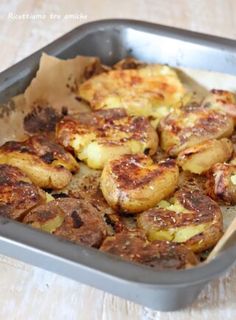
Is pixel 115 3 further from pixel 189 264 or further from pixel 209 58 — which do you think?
pixel 189 264

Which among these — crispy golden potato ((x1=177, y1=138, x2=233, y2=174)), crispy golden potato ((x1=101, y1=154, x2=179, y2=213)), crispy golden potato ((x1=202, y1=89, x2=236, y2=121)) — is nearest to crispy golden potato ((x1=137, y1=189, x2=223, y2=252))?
crispy golden potato ((x1=101, y1=154, x2=179, y2=213))

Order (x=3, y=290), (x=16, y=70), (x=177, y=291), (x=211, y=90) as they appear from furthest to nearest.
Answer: (x=211, y=90) → (x=16, y=70) → (x=3, y=290) → (x=177, y=291)

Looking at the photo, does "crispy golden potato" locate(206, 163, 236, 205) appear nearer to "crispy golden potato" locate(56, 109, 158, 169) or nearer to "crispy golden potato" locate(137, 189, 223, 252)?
"crispy golden potato" locate(137, 189, 223, 252)

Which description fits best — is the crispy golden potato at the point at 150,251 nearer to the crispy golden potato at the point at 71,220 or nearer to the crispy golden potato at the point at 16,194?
the crispy golden potato at the point at 71,220

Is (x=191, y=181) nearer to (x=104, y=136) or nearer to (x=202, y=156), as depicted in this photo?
(x=202, y=156)

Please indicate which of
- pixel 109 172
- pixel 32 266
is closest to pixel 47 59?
pixel 109 172

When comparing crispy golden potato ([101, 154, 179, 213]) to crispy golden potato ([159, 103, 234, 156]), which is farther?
crispy golden potato ([159, 103, 234, 156])

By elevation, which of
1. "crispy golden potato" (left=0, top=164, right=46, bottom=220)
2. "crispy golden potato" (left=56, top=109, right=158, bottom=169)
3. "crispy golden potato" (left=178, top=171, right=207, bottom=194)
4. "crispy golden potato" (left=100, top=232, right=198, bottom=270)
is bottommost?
"crispy golden potato" (left=178, top=171, right=207, bottom=194)
